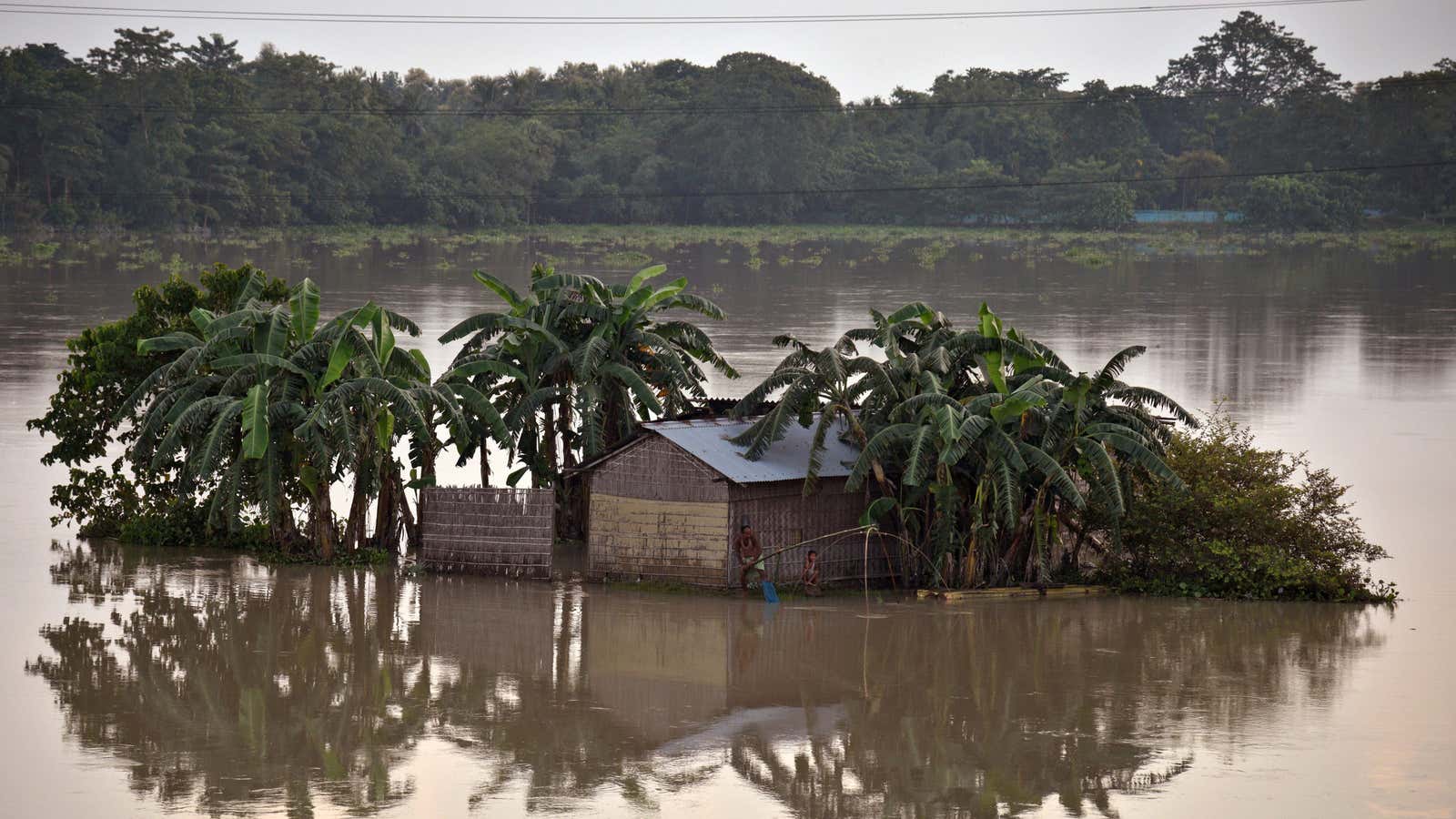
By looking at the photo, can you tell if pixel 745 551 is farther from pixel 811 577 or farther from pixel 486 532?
pixel 486 532

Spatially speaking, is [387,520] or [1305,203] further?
[1305,203]

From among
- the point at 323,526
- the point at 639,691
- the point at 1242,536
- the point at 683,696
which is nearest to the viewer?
the point at 683,696

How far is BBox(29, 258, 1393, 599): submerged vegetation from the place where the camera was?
54.1 ft

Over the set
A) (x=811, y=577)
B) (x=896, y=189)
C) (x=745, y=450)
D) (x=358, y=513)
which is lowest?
(x=811, y=577)

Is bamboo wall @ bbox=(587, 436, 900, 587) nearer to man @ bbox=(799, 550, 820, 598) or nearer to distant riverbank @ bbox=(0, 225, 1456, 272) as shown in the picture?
man @ bbox=(799, 550, 820, 598)

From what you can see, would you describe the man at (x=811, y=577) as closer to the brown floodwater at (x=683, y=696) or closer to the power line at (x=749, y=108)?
the brown floodwater at (x=683, y=696)

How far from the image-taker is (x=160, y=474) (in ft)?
62.7

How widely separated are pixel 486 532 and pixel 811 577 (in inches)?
136

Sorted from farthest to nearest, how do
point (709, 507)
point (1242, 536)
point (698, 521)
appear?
point (1242, 536)
point (698, 521)
point (709, 507)

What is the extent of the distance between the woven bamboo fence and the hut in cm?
58

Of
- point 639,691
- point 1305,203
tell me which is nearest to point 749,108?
point 1305,203

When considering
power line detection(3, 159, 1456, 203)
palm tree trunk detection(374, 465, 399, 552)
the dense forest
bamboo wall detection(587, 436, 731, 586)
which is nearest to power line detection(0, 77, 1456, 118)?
the dense forest

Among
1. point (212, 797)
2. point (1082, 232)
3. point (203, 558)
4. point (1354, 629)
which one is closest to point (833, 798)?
point (212, 797)

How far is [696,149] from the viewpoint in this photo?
3944 inches
